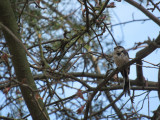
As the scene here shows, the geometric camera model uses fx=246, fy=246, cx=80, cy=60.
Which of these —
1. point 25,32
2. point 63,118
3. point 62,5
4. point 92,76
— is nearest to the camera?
point 92,76

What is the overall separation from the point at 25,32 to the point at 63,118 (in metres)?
1.65

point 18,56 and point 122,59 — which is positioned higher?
point 122,59

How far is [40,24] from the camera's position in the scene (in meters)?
4.60

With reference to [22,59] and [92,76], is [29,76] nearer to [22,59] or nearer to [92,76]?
[22,59]

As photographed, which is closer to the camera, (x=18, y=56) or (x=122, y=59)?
(x=18, y=56)

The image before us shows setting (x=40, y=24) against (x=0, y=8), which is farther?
(x=40, y=24)

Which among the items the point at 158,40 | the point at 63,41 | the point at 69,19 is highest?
the point at 69,19

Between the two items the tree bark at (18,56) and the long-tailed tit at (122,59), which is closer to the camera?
the tree bark at (18,56)

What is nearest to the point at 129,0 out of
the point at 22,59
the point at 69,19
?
the point at 22,59

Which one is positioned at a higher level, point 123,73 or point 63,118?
point 123,73

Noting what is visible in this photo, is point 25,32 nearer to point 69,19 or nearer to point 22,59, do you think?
point 69,19

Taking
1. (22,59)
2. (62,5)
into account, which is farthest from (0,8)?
(62,5)

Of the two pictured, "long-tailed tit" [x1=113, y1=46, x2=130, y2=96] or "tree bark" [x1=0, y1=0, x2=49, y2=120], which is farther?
"long-tailed tit" [x1=113, y1=46, x2=130, y2=96]

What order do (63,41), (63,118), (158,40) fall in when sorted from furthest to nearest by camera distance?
(63,118), (63,41), (158,40)
